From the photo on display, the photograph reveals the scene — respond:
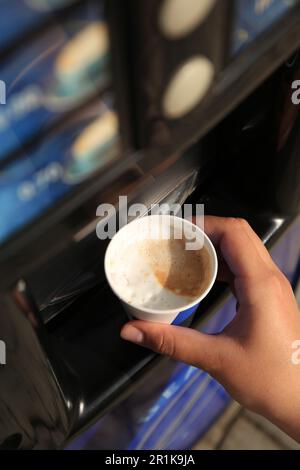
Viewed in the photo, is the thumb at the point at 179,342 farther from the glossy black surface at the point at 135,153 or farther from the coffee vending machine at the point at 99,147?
the glossy black surface at the point at 135,153

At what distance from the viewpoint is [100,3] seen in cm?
26

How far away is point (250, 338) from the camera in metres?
0.56

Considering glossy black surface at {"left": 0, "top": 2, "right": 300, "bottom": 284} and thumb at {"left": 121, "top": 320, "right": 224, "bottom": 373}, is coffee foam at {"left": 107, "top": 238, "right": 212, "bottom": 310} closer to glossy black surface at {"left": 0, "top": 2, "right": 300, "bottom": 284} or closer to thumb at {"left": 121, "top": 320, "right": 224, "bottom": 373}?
thumb at {"left": 121, "top": 320, "right": 224, "bottom": 373}

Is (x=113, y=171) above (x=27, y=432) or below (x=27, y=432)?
above

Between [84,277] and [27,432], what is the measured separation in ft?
0.57

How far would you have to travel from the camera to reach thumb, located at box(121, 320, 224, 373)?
1.79 ft

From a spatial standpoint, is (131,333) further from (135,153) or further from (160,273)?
(135,153)

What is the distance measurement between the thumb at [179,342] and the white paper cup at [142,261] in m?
0.01

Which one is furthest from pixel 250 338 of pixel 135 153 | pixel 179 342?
pixel 135 153

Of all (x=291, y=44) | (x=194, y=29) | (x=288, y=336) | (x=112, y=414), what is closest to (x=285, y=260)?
(x=288, y=336)

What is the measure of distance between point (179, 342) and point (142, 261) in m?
0.10

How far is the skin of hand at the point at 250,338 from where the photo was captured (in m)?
0.56

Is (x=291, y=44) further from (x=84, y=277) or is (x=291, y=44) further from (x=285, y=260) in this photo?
(x=285, y=260)

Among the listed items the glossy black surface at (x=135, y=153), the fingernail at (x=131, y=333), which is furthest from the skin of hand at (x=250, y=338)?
the glossy black surface at (x=135, y=153)
